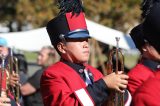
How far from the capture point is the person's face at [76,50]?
14.5 ft

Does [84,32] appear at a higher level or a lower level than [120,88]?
higher

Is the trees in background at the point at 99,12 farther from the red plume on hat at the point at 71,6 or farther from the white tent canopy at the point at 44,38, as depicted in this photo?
the red plume on hat at the point at 71,6

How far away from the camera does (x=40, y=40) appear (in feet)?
40.0

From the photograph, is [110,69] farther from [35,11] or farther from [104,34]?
[35,11]

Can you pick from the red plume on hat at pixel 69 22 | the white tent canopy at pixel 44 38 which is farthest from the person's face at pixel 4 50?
the white tent canopy at pixel 44 38

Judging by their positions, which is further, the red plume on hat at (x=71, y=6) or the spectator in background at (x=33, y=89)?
the spectator in background at (x=33, y=89)

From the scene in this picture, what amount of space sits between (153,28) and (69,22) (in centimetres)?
141

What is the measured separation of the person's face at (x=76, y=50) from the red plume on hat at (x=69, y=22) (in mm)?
78

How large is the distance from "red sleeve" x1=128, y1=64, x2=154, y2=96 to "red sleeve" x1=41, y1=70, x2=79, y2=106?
51 centimetres

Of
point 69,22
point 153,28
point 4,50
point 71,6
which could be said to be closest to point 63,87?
point 69,22

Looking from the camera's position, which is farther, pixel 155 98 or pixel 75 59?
pixel 75 59

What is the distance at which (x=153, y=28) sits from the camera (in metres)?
3.34

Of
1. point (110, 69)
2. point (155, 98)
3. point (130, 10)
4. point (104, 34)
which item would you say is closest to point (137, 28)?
point (110, 69)

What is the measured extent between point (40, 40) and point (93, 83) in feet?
26.4
